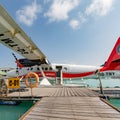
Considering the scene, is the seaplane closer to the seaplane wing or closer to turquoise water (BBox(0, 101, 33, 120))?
the seaplane wing

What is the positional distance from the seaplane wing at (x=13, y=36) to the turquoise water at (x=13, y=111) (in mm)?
5471

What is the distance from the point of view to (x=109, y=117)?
6.52m

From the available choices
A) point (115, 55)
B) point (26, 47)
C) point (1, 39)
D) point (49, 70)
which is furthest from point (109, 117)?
point (115, 55)

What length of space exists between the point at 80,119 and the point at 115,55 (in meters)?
26.9

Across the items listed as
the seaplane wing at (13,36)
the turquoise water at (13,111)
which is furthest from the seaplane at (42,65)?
the turquoise water at (13,111)

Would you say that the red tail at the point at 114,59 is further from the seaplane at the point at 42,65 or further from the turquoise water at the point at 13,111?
the turquoise water at the point at 13,111

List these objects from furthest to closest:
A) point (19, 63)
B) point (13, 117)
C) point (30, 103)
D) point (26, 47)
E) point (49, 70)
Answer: point (19, 63)
point (49, 70)
point (26, 47)
point (30, 103)
point (13, 117)

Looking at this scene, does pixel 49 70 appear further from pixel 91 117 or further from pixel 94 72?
pixel 91 117

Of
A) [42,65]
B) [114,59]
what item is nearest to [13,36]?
[42,65]

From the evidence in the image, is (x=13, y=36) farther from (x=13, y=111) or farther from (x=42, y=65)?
(x=42, y=65)

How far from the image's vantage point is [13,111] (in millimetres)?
12992

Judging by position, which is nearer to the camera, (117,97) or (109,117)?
(109,117)

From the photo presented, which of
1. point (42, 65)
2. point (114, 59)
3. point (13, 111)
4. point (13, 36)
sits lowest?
point (13, 111)

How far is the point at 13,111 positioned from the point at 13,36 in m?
5.84
